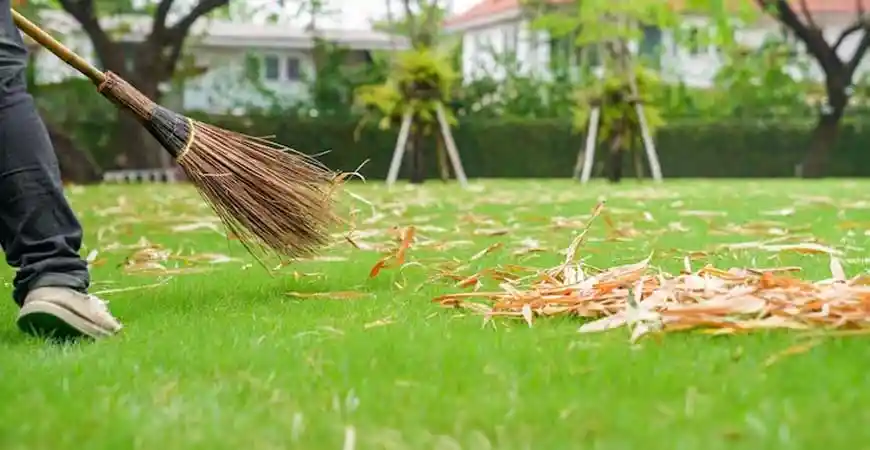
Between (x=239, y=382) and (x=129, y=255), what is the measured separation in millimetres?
2911

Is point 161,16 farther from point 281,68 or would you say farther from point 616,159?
point 281,68

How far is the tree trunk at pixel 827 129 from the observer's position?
1991cm

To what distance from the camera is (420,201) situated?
959cm

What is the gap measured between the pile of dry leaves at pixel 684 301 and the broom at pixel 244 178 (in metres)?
0.63

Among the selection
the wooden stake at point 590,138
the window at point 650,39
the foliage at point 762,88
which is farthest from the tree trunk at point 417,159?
the window at point 650,39

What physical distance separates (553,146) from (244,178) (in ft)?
54.9

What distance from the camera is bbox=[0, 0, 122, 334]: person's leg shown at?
2.76 metres

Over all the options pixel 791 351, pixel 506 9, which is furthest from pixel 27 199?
pixel 506 9

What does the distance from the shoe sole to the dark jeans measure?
0.10 m

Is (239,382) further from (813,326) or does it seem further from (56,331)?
(813,326)

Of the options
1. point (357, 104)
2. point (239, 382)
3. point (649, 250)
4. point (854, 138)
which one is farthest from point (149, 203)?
point (854, 138)

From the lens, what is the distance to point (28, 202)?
2770 millimetres

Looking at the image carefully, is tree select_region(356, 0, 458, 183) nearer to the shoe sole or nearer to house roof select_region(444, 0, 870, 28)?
the shoe sole

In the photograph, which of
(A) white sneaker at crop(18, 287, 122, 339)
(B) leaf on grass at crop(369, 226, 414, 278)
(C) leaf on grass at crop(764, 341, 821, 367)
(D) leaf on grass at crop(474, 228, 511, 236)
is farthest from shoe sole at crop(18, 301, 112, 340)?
(D) leaf on grass at crop(474, 228, 511, 236)
